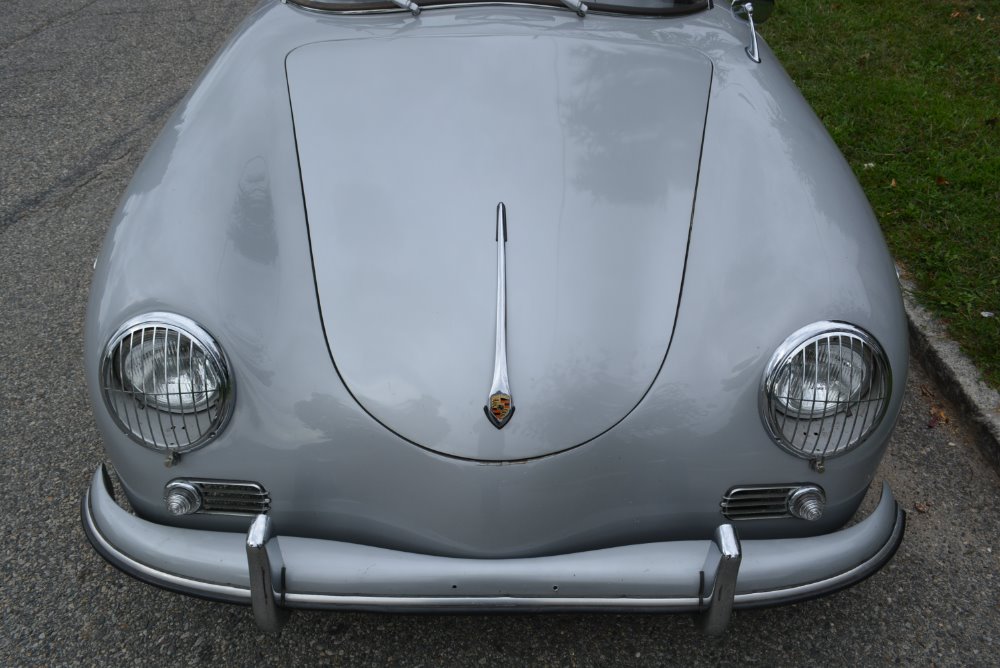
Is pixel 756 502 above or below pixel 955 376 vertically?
above

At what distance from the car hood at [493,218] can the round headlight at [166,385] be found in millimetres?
256

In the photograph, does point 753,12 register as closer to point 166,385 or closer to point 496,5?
point 496,5

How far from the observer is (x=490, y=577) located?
5.56 ft

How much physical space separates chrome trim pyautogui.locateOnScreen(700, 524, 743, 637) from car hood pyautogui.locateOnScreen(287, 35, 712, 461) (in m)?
0.31

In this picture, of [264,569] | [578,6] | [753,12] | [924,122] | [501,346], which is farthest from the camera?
[924,122]

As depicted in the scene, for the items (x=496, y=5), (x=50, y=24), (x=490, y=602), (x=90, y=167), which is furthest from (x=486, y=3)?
(x=50, y=24)

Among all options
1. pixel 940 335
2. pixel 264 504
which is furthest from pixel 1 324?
pixel 940 335

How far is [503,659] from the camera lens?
2.15 m

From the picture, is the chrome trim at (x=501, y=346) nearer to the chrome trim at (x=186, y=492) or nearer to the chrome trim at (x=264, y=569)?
the chrome trim at (x=264, y=569)

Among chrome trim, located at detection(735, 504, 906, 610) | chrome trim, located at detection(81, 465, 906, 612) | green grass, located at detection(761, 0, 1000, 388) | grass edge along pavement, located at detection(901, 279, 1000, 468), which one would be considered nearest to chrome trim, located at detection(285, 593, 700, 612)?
chrome trim, located at detection(81, 465, 906, 612)

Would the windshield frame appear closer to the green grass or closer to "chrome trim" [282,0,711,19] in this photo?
"chrome trim" [282,0,711,19]

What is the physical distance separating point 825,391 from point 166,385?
1337 mm

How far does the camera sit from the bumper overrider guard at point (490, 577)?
1.70 m

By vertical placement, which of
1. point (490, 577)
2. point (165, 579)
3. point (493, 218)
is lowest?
point (165, 579)
